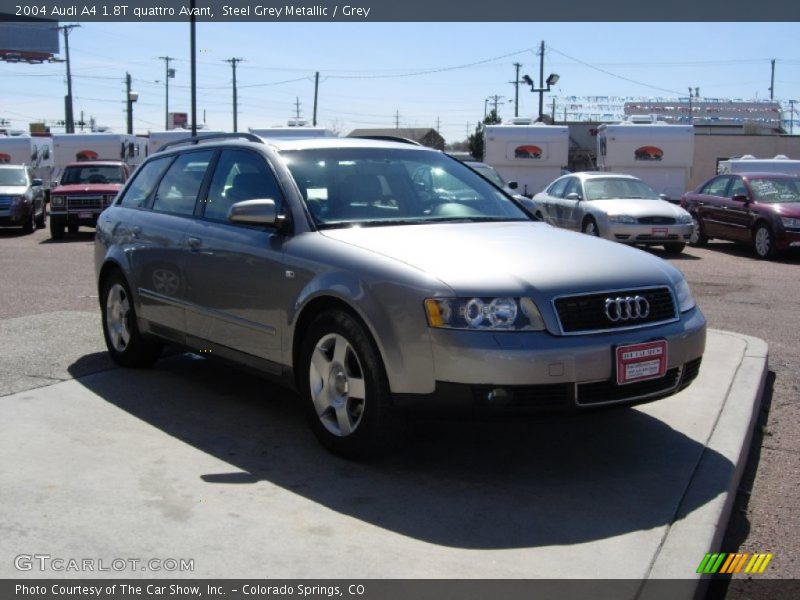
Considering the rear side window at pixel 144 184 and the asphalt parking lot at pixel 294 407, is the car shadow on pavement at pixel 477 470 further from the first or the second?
the rear side window at pixel 144 184

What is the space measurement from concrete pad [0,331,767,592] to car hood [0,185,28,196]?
1768 centimetres

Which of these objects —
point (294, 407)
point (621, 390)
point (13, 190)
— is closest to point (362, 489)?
point (621, 390)

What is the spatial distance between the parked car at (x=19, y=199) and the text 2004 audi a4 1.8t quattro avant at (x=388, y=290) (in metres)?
16.9

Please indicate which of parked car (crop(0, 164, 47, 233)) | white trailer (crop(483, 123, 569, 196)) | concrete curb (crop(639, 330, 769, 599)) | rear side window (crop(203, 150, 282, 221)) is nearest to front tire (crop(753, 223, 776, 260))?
white trailer (crop(483, 123, 569, 196))

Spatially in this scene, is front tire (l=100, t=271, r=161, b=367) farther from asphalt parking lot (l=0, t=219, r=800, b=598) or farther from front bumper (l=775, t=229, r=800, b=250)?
front bumper (l=775, t=229, r=800, b=250)

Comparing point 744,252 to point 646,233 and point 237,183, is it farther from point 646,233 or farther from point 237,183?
point 237,183

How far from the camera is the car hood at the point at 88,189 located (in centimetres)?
2102

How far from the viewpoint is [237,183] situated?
595cm

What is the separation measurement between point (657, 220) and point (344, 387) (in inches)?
503

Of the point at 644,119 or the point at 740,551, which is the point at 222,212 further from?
the point at 644,119

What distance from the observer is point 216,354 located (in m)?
5.92

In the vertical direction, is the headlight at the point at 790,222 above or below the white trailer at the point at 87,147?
below

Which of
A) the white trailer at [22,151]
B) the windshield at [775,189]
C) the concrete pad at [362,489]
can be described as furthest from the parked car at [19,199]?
the concrete pad at [362,489]

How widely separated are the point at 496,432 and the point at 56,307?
607 centimetres
